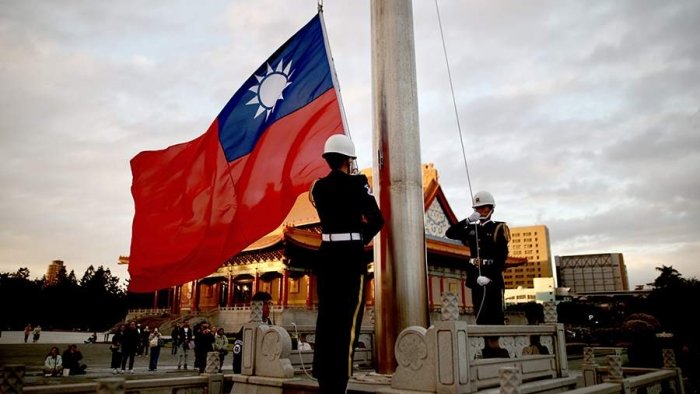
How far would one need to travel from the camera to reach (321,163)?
21.1ft

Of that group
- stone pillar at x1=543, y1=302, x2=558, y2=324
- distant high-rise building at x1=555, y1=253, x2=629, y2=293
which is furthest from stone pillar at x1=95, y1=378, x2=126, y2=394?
distant high-rise building at x1=555, y1=253, x2=629, y2=293

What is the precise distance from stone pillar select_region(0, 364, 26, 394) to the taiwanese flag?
2.98 metres

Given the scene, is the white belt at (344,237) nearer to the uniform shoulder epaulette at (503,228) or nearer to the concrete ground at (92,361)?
the uniform shoulder epaulette at (503,228)

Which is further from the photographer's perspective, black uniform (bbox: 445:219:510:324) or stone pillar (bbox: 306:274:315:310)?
stone pillar (bbox: 306:274:315:310)

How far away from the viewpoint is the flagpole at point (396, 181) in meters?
5.05

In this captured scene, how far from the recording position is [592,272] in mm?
77438

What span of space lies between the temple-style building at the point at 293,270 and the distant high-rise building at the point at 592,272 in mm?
48673

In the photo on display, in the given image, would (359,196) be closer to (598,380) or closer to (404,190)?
(404,190)

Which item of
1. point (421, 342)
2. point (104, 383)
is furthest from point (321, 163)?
point (104, 383)

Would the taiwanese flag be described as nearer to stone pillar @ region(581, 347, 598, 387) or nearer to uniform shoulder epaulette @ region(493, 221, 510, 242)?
uniform shoulder epaulette @ region(493, 221, 510, 242)

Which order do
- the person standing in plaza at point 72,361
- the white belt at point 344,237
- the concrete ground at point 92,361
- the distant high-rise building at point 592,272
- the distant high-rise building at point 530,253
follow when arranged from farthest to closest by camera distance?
the distant high-rise building at point 530,253 → the distant high-rise building at point 592,272 → the concrete ground at point 92,361 → the person standing in plaza at point 72,361 → the white belt at point 344,237

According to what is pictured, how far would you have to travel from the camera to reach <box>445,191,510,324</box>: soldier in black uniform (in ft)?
18.8

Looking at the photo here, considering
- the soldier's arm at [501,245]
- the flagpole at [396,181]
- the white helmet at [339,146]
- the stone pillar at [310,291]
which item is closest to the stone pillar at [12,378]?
the white helmet at [339,146]

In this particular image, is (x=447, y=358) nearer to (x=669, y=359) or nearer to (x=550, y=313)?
(x=550, y=313)
